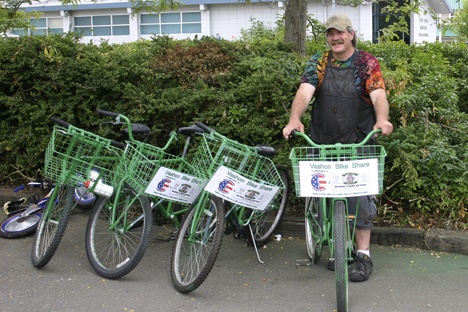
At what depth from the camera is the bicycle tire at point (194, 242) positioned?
3.87m

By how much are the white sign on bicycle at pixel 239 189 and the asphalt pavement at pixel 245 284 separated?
0.66 m

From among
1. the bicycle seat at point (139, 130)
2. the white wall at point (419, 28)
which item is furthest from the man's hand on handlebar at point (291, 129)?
the white wall at point (419, 28)

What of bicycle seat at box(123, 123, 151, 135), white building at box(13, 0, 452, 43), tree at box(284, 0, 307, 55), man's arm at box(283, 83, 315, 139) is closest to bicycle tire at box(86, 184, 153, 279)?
bicycle seat at box(123, 123, 151, 135)

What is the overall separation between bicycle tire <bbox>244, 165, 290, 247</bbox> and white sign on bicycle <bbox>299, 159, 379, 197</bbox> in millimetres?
1253

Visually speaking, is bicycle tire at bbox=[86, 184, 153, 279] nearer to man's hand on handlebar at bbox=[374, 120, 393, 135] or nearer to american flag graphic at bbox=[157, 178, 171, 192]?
american flag graphic at bbox=[157, 178, 171, 192]

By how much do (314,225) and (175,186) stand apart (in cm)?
115

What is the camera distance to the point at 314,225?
4.11 m

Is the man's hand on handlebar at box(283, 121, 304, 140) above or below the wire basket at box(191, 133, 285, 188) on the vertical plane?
above

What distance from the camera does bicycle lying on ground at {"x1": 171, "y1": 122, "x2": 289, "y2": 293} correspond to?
3.78 metres

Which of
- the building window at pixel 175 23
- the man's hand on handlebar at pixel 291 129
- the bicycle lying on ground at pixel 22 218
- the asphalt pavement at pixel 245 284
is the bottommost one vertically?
the asphalt pavement at pixel 245 284

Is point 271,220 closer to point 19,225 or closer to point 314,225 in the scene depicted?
point 314,225

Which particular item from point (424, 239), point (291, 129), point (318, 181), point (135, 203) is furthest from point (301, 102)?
point (424, 239)

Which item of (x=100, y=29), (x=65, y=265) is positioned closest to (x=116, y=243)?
(x=65, y=265)

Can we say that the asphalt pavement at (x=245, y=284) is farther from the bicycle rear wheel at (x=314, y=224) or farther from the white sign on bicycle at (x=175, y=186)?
the white sign on bicycle at (x=175, y=186)
